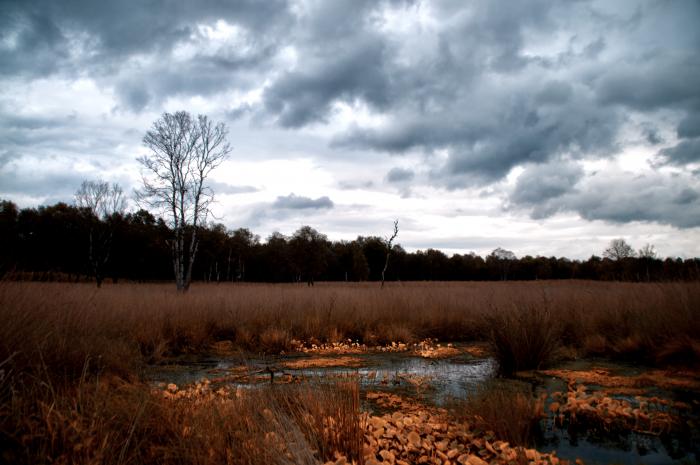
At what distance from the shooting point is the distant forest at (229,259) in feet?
39.6

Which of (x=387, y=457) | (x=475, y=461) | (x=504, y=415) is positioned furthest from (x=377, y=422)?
(x=504, y=415)

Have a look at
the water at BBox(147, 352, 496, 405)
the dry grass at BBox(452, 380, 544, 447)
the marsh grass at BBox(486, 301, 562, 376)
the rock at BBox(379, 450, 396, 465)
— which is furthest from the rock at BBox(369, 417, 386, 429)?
the marsh grass at BBox(486, 301, 562, 376)

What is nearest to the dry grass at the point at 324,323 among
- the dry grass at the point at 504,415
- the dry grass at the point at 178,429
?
the dry grass at the point at 178,429

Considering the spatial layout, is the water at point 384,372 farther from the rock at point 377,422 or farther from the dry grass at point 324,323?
the rock at point 377,422

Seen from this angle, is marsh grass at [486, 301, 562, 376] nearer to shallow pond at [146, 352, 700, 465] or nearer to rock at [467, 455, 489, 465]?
shallow pond at [146, 352, 700, 465]

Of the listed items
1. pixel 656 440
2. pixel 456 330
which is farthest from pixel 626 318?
pixel 656 440

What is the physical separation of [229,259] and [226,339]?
3760cm

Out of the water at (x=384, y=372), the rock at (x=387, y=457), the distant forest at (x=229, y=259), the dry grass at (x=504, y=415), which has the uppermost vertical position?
the distant forest at (x=229, y=259)

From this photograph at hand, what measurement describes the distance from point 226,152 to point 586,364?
51.2ft

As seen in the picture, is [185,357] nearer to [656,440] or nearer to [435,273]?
[656,440]

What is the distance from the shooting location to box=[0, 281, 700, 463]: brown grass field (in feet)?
8.66

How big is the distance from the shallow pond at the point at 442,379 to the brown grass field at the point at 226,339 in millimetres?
551

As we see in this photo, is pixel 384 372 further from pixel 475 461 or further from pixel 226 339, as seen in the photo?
pixel 226 339

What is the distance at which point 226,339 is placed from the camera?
8508 mm
